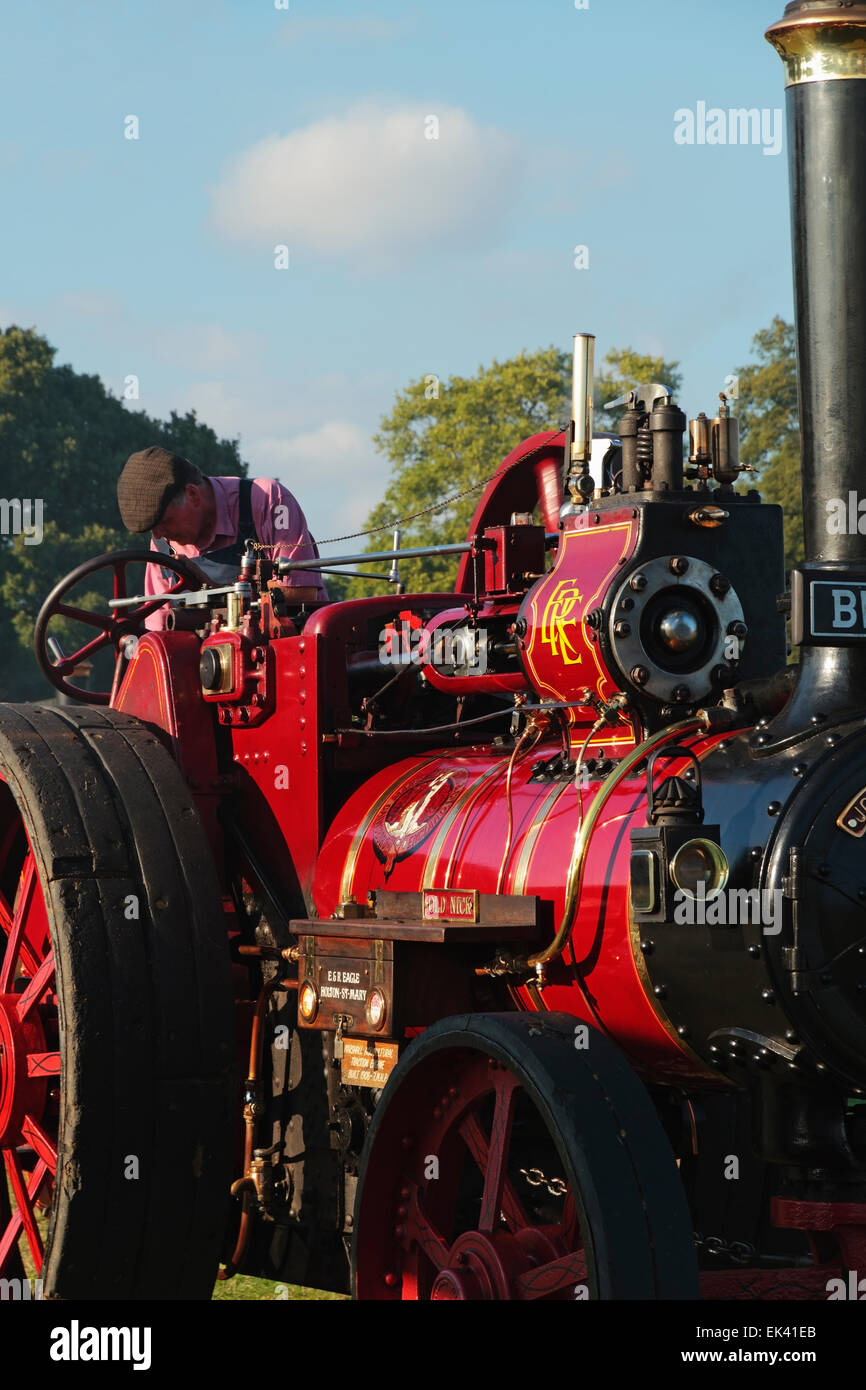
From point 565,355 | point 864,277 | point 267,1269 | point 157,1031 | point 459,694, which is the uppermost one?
point 565,355

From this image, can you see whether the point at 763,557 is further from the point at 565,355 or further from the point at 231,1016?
the point at 565,355

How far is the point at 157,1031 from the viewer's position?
539cm

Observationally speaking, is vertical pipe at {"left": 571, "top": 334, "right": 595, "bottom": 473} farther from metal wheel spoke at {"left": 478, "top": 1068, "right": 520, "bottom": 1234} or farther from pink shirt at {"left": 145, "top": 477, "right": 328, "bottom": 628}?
pink shirt at {"left": 145, "top": 477, "right": 328, "bottom": 628}

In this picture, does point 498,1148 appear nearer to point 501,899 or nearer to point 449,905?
point 501,899

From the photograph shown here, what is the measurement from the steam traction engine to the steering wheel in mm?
35

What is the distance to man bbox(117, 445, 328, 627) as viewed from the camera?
711cm

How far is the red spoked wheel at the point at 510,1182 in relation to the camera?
389 centimetres

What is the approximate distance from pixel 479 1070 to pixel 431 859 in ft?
2.70

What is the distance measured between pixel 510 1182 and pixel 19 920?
2.41 metres

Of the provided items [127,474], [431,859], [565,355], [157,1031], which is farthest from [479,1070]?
[565,355]

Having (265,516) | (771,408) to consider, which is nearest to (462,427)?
(771,408)

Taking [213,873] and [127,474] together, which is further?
[127,474]

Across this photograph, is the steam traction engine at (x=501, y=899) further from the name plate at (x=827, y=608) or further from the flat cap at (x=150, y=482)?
the flat cap at (x=150, y=482)

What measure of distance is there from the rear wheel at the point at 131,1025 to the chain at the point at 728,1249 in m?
1.40
